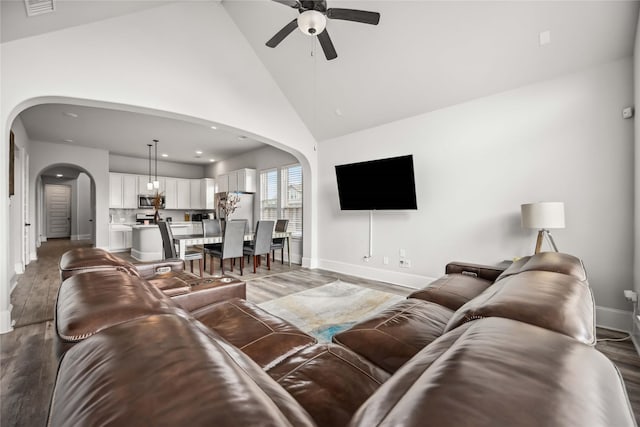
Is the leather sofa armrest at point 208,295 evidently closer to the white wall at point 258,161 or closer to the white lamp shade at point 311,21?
the white lamp shade at point 311,21

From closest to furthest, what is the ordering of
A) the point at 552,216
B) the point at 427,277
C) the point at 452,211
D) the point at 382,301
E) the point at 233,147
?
1. the point at 552,216
2. the point at 382,301
3. the point at 452,211
4. the point at 427,277
5. the point at 233,147

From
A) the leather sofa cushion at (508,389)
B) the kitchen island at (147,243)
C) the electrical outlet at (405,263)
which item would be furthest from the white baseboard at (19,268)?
the leather sofa cushion at (508,389)

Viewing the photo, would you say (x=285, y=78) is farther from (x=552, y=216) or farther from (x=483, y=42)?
(x=552, y=216)

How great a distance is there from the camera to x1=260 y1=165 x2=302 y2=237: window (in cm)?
648

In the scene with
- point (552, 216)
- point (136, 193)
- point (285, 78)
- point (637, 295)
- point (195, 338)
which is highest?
point (285, 78)

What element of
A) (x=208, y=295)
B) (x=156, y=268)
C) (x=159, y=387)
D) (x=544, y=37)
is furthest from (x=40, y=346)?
(x=544, y=37)

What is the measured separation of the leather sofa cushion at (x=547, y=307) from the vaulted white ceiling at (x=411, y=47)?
2.89 metres

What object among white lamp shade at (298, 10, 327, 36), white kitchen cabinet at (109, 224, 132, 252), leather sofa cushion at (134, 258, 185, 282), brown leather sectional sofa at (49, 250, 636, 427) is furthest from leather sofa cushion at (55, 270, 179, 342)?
white kitchen cabinet at (109, 224, 132, 252)

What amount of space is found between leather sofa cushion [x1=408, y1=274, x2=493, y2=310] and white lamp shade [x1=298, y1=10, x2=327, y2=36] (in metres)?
2.37

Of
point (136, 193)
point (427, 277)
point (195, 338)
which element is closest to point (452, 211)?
point (427, 277)

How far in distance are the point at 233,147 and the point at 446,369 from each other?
7590 mm

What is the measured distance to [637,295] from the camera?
2375 millimetres

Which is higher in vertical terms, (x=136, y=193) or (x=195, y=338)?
(x=136, y=193)

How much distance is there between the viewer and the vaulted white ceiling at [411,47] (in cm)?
252
